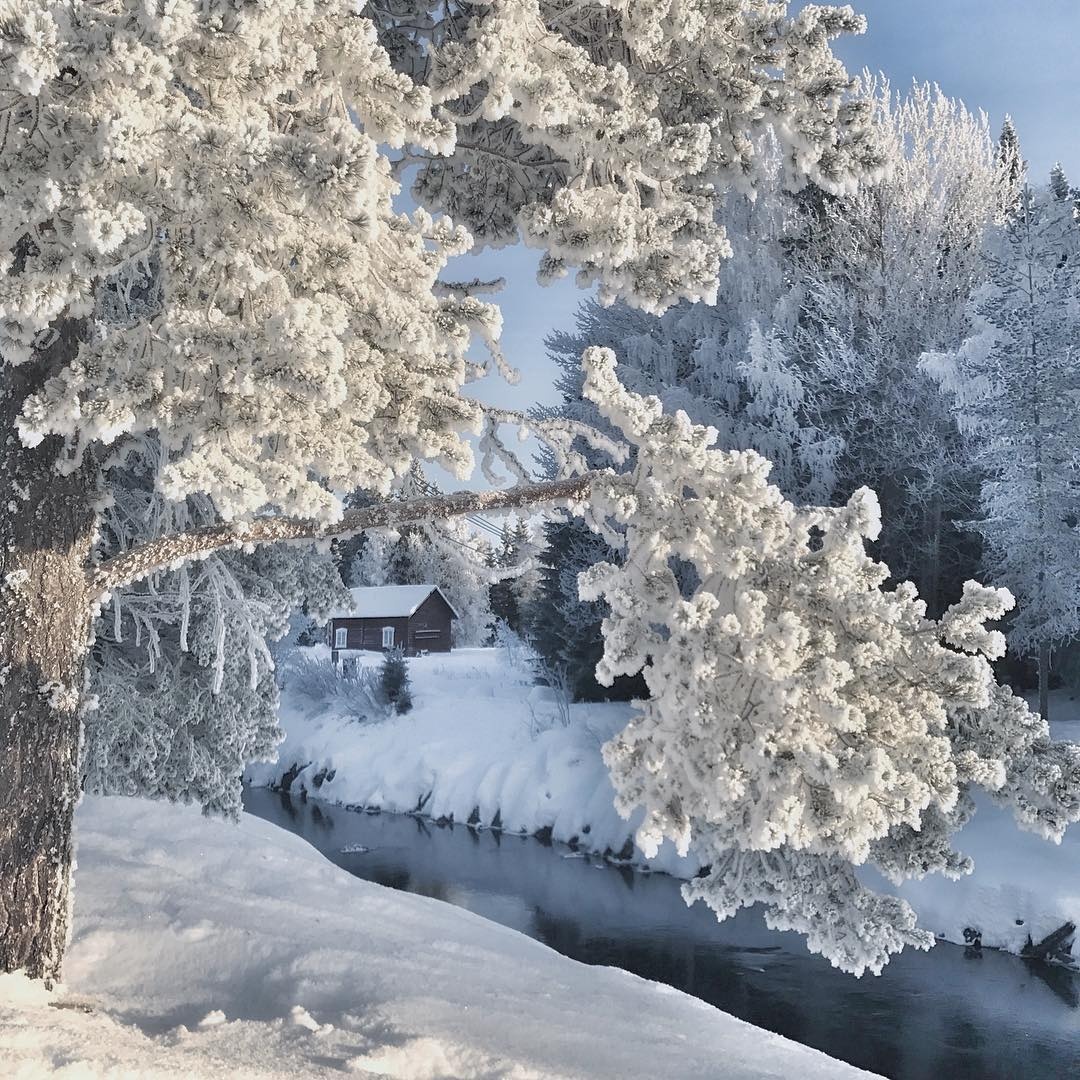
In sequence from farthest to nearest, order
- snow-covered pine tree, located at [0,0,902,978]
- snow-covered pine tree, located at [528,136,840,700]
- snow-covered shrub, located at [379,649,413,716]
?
snow-covered shrub, located at [379,649,413,716]
snow-covered pine tree, located at [528,136,840,700]
snow-covered pine tree, located at [0,0,902,978]

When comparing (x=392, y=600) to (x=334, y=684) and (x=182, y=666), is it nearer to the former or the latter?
(x=334, y=684)

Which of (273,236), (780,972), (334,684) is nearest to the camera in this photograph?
(273,236)

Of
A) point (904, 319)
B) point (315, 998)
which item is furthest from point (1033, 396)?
point (315, 998)

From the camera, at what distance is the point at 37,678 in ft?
17.3

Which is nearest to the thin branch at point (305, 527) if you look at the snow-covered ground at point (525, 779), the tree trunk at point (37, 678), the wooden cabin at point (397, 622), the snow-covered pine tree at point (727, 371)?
the tree trunk at point (37, 678)

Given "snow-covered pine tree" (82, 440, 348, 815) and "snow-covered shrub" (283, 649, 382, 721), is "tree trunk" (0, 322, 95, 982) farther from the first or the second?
"snow-covered shrub" (283, 649, 382, 721)

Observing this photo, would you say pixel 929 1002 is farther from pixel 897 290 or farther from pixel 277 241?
pixel 897 290

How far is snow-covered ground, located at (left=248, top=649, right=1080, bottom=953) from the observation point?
50.8 feet

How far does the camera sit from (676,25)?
5793 millimetres

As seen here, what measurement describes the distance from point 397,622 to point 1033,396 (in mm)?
38579

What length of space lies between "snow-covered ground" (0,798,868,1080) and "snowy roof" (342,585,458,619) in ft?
145

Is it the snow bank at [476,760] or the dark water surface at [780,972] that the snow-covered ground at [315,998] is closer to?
the dark water surface at [780,972]

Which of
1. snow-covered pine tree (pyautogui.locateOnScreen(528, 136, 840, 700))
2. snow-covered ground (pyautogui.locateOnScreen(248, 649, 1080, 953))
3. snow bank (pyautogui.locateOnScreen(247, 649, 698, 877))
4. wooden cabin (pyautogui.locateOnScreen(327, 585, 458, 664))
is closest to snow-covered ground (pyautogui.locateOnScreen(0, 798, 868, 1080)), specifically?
snow-covered ground (pyautogui.locateOnScreen(248, 649, 1080, 953))

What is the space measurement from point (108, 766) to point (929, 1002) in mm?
9922
